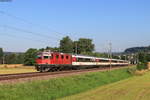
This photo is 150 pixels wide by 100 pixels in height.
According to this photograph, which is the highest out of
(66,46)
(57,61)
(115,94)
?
(66,46)

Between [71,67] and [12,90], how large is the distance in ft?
107

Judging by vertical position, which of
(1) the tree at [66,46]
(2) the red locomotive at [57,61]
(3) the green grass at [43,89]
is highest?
(1) the tree at [66,46]

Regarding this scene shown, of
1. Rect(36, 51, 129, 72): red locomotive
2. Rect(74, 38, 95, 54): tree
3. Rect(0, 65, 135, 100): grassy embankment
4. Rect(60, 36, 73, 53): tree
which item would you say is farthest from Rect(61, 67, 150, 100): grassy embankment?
Rect(74, 38, 95, 54): tree

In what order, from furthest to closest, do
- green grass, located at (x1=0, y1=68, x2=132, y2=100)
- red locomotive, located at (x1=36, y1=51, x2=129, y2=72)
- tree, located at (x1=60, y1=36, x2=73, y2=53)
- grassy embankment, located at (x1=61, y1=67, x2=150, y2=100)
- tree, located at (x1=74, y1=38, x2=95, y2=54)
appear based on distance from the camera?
tree, located at (x1=74, y1=38, x2=95, y2=54)
tree, located at (x1=60, y1=36, x2=73, y2=53)
red locomotive, located at (x1=36, y1=51, x2=129, y2=72)
grassy embankment, located at (x1=61, y1=67, x2=150, y2=100)
green grass, located at (x1=0, y1=68, x2=132, y2=100)

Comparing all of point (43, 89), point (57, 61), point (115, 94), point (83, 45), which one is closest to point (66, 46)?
point (83, 45)

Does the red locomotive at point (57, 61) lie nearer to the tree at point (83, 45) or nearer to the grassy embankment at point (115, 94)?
the grassy embankment at point (115, 94)

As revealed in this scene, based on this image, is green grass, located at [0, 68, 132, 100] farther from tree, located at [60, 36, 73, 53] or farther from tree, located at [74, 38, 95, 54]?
tree, located at [74, 38, 95, 54]

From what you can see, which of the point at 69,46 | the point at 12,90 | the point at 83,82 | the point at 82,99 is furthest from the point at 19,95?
the point at 69,46

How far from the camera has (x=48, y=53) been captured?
43.6 meters

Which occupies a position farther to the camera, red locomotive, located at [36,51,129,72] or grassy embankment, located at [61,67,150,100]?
red locomotive, located at [36,51,129,72]

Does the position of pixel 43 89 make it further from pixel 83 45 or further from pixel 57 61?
pixel 83 45

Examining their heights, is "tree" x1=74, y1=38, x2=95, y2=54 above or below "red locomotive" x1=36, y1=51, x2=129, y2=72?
above

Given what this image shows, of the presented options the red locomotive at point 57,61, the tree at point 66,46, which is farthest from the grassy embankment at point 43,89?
the tree at point 66,46

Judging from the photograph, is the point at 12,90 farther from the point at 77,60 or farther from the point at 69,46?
the point at 69,46
